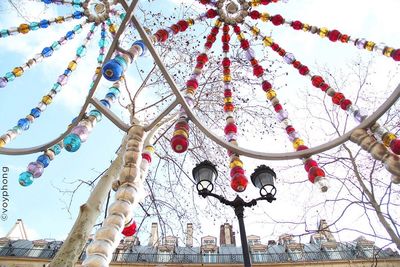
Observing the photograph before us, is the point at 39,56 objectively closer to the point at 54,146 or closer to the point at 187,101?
the point at 54,146

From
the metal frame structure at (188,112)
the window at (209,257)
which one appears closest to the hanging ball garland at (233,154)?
the metal frame structure at (188,112)

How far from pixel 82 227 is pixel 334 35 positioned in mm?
5378

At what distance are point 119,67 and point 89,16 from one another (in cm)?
522

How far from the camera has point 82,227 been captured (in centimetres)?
382

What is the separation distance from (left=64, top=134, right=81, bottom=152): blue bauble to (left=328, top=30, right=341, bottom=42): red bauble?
4900mm

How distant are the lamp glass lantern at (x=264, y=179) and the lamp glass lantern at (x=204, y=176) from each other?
797 mm

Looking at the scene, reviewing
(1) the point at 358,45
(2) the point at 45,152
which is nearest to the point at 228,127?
(2) the point at 45,152

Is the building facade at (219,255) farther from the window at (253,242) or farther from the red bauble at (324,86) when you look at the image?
the red bauble at (324,86)

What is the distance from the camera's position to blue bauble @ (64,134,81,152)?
3.75m

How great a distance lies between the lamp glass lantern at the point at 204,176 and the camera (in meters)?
5.08

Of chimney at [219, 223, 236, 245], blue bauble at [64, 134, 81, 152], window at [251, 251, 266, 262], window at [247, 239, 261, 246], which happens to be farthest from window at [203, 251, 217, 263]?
blue bauble at [64, 134, 81, 152]

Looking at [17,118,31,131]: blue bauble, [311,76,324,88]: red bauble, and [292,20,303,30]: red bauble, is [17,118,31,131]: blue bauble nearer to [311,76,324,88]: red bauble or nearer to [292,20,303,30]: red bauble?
[311,76,324,88]: red bauble

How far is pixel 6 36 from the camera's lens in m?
6.59

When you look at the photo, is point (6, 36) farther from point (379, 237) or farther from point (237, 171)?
point (379, 237)
